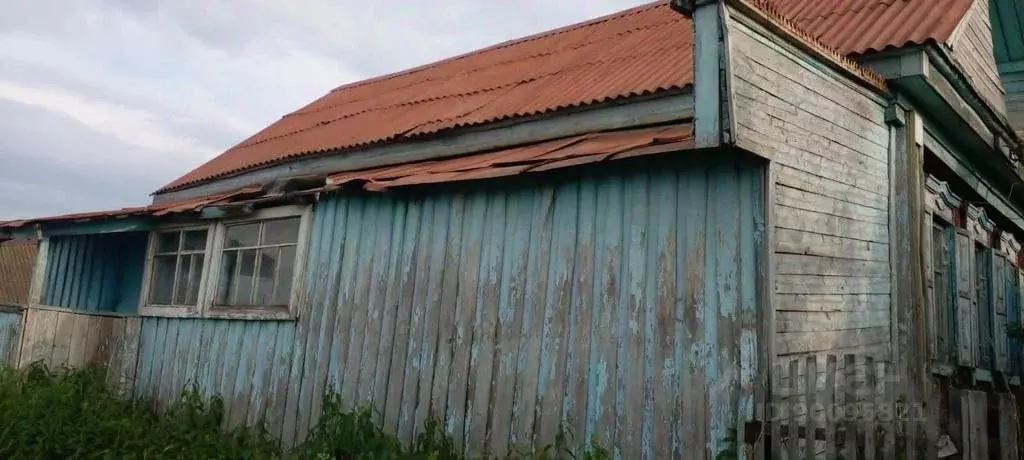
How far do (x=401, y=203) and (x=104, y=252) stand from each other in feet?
19.7

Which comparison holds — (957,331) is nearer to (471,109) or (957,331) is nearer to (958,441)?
(958,441)

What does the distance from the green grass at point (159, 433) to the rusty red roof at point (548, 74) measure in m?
3.16

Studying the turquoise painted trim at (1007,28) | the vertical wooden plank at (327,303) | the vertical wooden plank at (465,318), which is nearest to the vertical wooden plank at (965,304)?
the turquoise painted trim at (1007,28)

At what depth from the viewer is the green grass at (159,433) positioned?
5184mm

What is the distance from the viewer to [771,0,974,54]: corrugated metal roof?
17.0ft

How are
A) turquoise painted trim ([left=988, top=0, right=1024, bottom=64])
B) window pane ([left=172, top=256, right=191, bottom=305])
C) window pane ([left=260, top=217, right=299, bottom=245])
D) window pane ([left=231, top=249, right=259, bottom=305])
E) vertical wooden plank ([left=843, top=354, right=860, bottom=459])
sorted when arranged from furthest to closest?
turquoise painted trim ([left=988, top=0, right=1024, bottom=64]), window pane ([left=172, top=256, right=191, bottom=305]), window pane ([left=231, top=249, right=259, bottom=305]), window pane ([left=260, top=217, right=299, bottom=245]), vertical wooden plank ([left=843, top=354, right=860, bottom=459])

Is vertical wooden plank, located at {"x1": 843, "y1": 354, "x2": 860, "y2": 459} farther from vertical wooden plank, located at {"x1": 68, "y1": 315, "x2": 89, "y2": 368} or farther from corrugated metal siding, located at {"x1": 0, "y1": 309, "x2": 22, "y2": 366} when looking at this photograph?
corrugated metal siding, located at {"x1": 0, "y1": 309, "x2": 22, "y2": 366}

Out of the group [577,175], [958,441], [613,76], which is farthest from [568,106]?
[958,441]

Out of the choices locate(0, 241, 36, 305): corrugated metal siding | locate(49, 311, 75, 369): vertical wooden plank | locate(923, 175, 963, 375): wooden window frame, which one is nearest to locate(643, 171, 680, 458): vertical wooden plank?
locate(923, 175, 963, 375): wooden window frame

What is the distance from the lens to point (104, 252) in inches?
381

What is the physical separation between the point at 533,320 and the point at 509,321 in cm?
21

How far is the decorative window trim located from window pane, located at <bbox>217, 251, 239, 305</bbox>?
48 millimetres

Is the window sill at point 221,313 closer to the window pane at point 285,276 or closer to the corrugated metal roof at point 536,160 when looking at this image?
the window pane at point 285,276

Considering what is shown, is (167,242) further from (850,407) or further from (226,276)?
(850,407)
